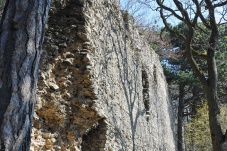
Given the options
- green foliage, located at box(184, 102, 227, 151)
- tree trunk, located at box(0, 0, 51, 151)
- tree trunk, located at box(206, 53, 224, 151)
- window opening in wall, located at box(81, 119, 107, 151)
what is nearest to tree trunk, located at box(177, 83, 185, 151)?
green foliage, located at box(184, 102, 227, 151)

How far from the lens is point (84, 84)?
5645 mm

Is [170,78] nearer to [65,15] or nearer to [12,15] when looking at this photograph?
[65,15]

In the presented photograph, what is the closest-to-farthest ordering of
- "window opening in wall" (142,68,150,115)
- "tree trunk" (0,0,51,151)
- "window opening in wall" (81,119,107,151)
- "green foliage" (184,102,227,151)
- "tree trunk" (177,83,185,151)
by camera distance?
"tree trunk" (0,0,51,151)
"window opening in wall" (81,119,107,151)
"window opening in wall" (142,68,150,115)
"tree trunk" (177,83,185,151)
"green foliage" (184,102,227,151)

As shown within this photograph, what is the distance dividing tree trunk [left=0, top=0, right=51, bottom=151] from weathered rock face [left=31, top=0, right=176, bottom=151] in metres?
2.13

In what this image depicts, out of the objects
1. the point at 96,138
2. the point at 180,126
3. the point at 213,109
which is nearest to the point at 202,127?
the point at 180,126

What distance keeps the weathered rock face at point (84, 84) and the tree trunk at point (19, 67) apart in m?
2.13

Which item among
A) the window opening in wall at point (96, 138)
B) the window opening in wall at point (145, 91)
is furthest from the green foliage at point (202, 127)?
the window opening in wall at point (96, 138)

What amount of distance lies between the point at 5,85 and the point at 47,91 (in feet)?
7.95

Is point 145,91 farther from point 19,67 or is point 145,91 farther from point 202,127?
point 202,127

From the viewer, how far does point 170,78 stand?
20125 mm

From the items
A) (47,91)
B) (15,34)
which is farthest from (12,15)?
(47,91)

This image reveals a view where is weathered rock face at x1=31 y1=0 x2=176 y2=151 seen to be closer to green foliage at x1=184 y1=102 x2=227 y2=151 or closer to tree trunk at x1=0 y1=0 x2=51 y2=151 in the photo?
tree trunk at x1=0 y1=0 x2=51 y2=151

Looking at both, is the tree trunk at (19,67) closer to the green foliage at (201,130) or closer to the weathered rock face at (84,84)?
the weathered rock face at (84,84)

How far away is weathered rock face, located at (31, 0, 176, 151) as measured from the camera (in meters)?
5.23
